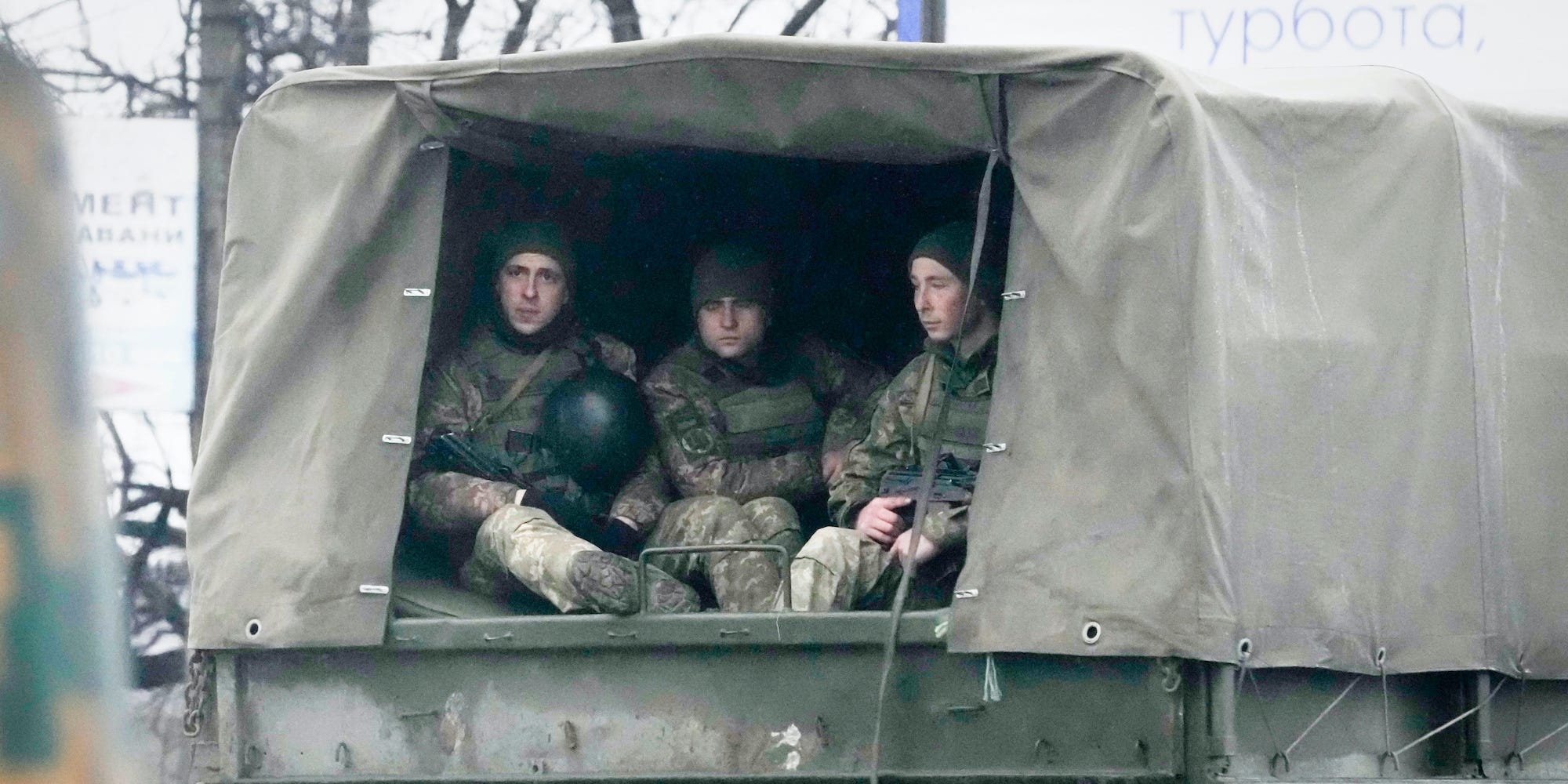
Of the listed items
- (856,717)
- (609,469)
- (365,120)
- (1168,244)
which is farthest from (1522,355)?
(365,120)

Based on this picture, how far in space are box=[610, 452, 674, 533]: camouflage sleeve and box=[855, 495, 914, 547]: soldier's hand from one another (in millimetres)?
796

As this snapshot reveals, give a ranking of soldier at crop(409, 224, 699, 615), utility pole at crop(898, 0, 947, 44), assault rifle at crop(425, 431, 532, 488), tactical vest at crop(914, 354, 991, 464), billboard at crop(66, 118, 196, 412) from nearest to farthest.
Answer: soldier at crop(409, 224, 699, 615) < tactical vest at crop(914, 354, 991, 464) < assault rifle at crop(425, 431, 532, 488) < utility pole at crop(898, 0, 947, 44) < billboard at crop(66, 118, 196, 412)

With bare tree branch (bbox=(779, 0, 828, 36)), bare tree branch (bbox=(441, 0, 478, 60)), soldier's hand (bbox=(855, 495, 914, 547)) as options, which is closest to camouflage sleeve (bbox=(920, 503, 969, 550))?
soldier's hand (bbox=(855, 495, 914, 547))

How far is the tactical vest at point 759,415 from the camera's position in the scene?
5973 mm

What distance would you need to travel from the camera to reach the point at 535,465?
5.60 m

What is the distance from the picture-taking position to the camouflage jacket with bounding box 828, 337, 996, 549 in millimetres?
5188

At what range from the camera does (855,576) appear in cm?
482

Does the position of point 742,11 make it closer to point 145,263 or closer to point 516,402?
point 145,263

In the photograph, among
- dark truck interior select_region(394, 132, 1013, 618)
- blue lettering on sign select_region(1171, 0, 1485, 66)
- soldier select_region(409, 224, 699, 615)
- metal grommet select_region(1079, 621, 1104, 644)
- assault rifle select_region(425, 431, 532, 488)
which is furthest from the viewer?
blue lettering on sign select_region(1171, 0, 1485, 66)

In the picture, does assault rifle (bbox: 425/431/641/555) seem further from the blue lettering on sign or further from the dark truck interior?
the blue lettering on sign

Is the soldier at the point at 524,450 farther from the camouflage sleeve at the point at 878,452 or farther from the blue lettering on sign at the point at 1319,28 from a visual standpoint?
the blue lettering on sign at the point at 1319,28

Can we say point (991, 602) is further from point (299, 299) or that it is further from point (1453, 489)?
point (299, 299)

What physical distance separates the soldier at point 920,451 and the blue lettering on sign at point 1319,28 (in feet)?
11.1

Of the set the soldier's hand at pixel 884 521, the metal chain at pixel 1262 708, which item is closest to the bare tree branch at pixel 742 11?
the soldier's hand at pixel 884 521
